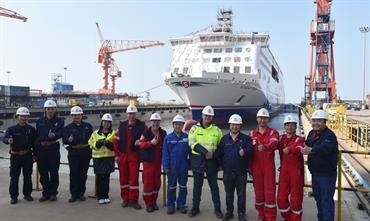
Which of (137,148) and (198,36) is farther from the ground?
(198,36)

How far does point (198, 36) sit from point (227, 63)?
181 inches

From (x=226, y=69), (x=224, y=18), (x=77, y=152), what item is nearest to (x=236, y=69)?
(x=226, y=69)

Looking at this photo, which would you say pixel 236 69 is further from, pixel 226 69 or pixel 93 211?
pixel 93 211

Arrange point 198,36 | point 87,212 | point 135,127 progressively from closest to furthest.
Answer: point 87,212
point 135,127
point 198,36

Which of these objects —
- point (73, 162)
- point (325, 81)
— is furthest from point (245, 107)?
point (73, 162)

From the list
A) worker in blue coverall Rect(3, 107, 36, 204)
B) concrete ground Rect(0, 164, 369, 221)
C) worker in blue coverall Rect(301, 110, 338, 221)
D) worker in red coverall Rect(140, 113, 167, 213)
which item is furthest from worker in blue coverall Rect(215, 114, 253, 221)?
worker in blue coverall Rect(3, 107, 36, 204)

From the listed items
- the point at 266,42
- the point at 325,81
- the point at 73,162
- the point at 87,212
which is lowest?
the point at 87,212

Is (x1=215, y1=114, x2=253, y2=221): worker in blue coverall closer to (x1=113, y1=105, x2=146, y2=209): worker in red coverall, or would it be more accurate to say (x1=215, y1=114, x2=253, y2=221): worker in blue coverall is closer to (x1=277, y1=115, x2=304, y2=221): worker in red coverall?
(x1=277, y1=115, x2=304, y2=221): worker in red coverall

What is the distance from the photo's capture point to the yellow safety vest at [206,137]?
4.89 metres

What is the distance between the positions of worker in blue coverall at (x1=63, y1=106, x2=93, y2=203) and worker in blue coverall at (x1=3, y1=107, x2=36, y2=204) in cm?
58

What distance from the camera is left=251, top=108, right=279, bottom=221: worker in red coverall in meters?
4.56

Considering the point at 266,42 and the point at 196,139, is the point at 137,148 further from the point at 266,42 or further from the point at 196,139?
the point at 266,42

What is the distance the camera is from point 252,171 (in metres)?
4.71

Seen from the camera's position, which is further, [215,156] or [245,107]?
[245,107]
